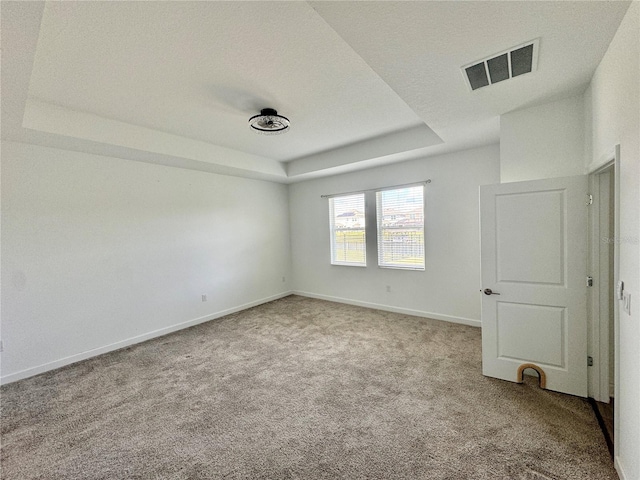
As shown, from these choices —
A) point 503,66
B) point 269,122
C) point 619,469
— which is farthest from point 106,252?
point 619,469

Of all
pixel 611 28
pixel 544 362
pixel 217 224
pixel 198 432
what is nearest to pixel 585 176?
pixel 611 28

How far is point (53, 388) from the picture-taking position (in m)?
2.63

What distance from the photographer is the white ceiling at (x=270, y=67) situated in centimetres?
143

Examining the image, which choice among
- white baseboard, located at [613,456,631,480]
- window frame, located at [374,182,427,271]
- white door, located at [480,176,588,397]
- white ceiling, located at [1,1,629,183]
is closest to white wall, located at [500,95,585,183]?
white ceiling, located at [1,1,629,183]

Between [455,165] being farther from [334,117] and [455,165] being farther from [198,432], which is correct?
[198,432]

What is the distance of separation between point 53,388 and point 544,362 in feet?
15.0

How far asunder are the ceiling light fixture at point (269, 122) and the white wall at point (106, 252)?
2008 mm

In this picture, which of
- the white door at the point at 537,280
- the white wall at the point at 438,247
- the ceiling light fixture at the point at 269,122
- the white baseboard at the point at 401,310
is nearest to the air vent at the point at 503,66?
the white door at the point at 537,280

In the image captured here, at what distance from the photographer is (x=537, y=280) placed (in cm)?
232

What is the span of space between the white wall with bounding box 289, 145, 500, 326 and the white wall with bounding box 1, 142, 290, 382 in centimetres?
211

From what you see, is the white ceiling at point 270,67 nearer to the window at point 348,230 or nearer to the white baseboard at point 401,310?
the window at point 348,230

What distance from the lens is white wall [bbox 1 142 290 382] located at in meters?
2.86

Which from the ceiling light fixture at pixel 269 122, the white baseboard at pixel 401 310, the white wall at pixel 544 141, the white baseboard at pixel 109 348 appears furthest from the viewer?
the white baseboard at pixel 401 310

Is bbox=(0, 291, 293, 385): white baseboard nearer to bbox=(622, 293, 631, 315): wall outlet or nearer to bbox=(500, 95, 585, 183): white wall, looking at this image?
bbox=(500, 95, 585, 183): white wall
